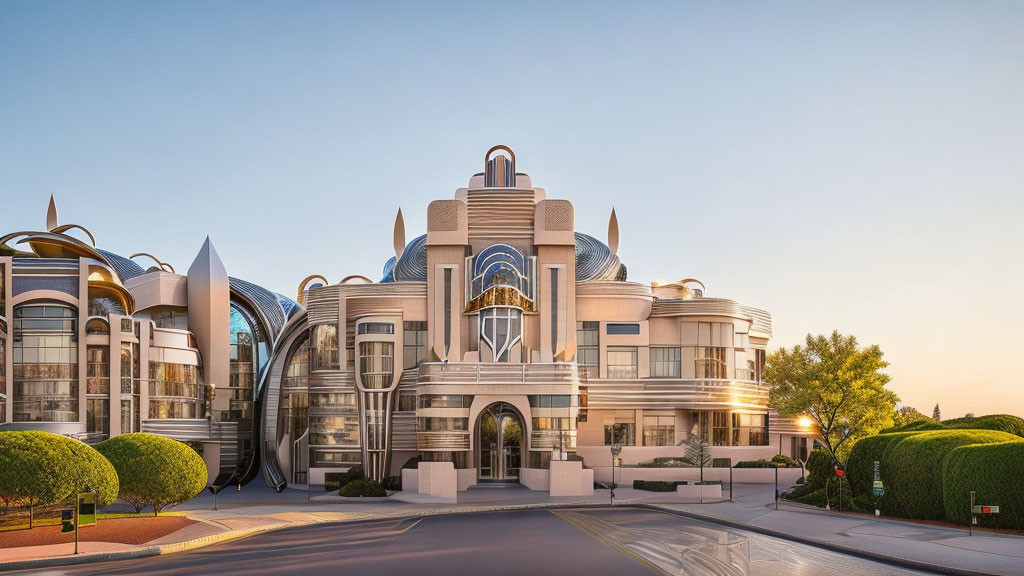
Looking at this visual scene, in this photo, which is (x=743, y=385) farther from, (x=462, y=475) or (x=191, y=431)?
(x=191, y=431)

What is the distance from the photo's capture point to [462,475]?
54688mm

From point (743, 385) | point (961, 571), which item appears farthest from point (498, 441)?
point (961, 571)

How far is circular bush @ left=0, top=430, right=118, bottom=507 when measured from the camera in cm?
3288

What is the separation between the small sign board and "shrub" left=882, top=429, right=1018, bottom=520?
30.2m

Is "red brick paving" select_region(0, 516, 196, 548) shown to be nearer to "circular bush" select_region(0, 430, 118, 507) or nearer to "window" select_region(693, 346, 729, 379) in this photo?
"circular bush" select_region(0, 430, 118, 507)

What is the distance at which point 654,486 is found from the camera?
173 ft

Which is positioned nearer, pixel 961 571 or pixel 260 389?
pixel 961 571

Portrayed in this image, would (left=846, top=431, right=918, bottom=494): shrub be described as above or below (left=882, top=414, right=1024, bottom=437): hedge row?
below

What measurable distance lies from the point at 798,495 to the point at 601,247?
28133 mm

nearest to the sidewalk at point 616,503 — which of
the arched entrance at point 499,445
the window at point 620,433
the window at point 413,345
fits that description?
the arched entrance at point 499,445

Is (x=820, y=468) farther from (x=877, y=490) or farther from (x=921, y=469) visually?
(x=921, y=469)

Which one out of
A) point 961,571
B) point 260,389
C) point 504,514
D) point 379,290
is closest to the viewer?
point 961,571

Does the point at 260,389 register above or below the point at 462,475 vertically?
above

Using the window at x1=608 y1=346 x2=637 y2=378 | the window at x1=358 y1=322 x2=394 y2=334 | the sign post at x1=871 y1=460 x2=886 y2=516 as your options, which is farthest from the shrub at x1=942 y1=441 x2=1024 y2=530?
the window at x1=358 y1=322 x2=394 y2=334
